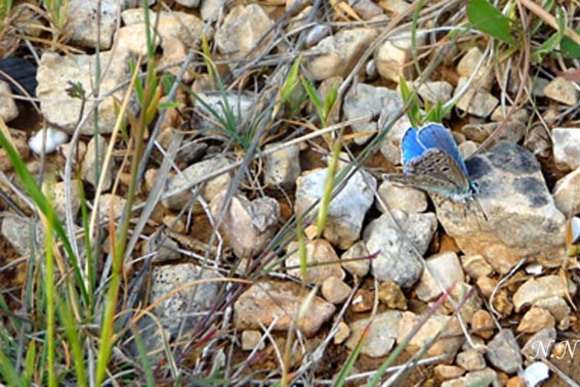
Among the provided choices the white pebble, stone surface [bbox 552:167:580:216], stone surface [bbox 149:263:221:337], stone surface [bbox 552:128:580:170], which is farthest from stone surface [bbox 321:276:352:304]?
the white pebble

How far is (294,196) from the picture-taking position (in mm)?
2369

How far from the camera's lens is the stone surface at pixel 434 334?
205 centimetres

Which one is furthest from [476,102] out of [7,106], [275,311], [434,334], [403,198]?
[7,106]

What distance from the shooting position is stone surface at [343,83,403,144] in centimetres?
244

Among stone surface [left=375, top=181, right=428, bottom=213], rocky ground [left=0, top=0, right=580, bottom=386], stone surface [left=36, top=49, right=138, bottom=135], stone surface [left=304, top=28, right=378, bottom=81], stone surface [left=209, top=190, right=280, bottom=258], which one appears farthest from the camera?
stone surface [left=304, top=28, right=378, bottom=81]

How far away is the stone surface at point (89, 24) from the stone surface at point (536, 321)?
4.39 ft

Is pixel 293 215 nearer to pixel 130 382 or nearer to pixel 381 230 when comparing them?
pixel 381 230

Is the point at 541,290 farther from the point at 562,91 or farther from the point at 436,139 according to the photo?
the point at 562,91

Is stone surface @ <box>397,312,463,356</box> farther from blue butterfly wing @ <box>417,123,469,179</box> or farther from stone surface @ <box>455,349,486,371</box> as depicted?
blue butterfly wing @ <box>417,123,469,179</box>

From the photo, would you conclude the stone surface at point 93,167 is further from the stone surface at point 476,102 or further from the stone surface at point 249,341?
the stone surface at point 476,102

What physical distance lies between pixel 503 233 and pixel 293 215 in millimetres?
493

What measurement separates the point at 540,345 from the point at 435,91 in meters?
0.75

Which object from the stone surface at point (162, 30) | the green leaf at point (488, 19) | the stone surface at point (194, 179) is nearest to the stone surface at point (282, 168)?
the stone surface at point (194, 179)

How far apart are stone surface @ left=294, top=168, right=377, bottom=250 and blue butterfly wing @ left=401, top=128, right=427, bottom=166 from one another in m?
0.16
